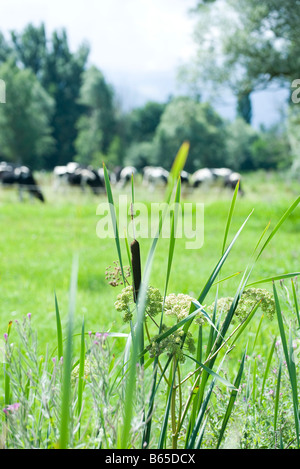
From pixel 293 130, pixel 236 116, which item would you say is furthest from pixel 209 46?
pixel 236 116

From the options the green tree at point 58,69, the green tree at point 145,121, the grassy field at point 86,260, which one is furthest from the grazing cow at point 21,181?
the green tree at point 145,121

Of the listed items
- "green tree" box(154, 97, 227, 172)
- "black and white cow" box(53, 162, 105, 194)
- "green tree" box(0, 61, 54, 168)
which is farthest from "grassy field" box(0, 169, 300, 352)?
"green tree" box(154, 97, 227, 172)

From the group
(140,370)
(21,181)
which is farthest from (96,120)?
(140,370)

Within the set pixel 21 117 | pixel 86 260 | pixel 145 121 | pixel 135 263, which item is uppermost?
pixel 145 121

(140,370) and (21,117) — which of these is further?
(21,117)

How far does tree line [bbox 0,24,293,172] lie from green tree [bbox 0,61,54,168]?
8 centimetres

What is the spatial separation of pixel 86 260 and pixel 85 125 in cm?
4195

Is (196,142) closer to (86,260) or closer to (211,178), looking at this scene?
(211,178)

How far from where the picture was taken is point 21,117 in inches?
1449

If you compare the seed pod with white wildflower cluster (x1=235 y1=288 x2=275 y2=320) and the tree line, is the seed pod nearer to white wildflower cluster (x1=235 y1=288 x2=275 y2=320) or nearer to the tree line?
white wildflower cluster (x1=235 y1=288 x2=275 y2=320)

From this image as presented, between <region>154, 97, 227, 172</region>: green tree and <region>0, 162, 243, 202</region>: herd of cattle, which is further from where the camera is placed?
<region>154, 97, 227, 172</region>: green tree

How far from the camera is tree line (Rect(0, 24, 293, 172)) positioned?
38.2 meters

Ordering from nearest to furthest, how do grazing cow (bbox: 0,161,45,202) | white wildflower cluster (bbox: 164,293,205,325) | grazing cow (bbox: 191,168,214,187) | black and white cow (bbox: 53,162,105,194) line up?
white wildflower cluster (bbox: 164,293,205,325) < grazing cow (bbox: 0,161,45,202) < black and white cow (bbox: 53,162,105,194) < grazing cow (bbox: 191,168,214,187)

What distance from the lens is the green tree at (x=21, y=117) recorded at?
3600cm
